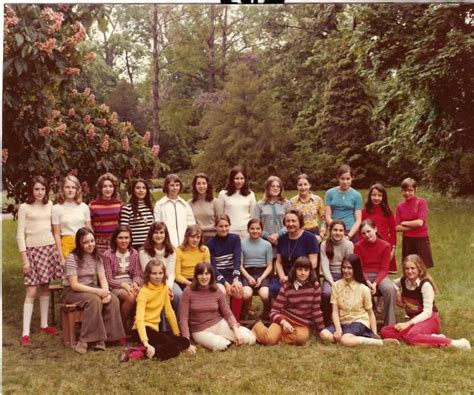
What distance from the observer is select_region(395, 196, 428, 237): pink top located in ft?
15.4

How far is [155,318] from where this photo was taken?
452 cm

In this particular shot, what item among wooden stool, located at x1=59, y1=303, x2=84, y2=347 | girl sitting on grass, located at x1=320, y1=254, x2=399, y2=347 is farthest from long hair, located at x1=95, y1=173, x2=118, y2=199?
girl sitting on grass, located at x1=320, y1=254, x2=399, y2=347

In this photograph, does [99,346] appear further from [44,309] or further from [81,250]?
[81,250]

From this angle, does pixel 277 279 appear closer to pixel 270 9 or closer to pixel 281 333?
pixel 281 333

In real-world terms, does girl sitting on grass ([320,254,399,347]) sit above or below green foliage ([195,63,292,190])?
below

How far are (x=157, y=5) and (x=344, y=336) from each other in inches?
88.6

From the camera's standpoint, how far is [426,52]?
4.39m

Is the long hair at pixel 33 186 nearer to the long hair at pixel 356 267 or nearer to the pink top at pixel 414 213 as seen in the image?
the long hair at pixel 356 267

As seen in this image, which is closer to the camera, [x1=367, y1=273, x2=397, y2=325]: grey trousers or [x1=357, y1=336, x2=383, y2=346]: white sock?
[x1=357, y1=336, x2=383, y2=346]: white sock

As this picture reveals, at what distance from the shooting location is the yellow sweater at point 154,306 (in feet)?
14.7

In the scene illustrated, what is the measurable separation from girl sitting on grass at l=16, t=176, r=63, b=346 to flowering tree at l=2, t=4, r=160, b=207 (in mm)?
101

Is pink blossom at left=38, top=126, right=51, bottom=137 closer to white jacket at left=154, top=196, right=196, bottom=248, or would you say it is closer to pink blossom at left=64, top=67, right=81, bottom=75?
pink blossom at left=64, top=67, right=81, bottom=75

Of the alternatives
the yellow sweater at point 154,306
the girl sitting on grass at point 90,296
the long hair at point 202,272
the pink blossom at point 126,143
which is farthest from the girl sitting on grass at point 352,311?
the pink blossom at point 126,143

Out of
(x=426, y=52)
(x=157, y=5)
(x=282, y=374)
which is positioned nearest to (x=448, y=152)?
(x=426, y=52)
